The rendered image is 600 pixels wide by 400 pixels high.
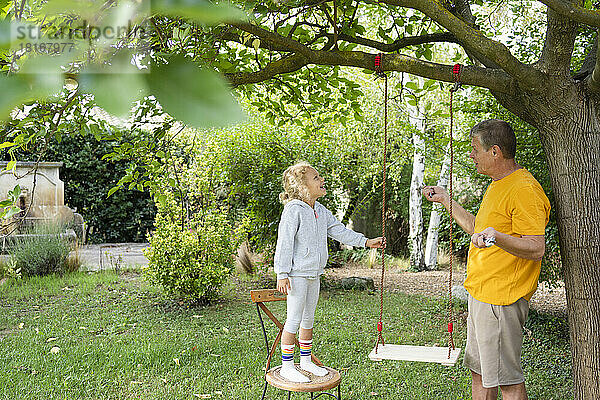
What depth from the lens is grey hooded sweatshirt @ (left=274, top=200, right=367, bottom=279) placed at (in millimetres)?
3355

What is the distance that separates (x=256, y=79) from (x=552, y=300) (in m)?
5.33

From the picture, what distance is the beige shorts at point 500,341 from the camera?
2643mm

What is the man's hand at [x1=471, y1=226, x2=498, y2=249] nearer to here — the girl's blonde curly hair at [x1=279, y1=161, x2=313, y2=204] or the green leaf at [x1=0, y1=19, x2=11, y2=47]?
the girl's blonde curly hair at [x1=279, y1=161, x2=313, y2=204]

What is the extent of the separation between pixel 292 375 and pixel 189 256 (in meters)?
3.17

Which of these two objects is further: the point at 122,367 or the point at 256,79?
the point at 122,367

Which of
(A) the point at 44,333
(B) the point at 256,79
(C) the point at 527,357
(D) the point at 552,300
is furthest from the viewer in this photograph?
(D) the point at 552,300

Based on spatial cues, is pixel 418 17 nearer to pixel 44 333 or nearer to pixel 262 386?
pixel 262 386

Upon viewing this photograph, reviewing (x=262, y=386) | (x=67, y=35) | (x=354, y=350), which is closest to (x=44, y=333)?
(x=262, y=386)

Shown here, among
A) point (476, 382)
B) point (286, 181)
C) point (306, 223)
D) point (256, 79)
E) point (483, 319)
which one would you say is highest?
point (256, 79)

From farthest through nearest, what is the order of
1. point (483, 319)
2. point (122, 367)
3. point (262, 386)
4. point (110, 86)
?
point (122, 367), point (262, 386), point (483, 319), point (110, 86)

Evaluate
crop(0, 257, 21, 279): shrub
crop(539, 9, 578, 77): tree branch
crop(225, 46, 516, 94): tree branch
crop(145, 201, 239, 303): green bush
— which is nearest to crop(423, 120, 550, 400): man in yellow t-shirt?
crop(225, 46, 516, 94): tree branch

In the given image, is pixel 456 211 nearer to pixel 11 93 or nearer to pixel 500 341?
pixel 500 341

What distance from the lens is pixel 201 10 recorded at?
0.84 feet

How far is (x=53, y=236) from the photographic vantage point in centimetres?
762
